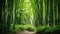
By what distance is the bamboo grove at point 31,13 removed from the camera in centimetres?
231

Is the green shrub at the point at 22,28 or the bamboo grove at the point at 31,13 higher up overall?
the bamboo grove at the point at 31,13

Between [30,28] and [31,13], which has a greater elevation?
[31,13]

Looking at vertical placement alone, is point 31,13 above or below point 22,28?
above

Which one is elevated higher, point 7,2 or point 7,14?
point 7,2

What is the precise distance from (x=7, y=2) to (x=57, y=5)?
2.31 feet

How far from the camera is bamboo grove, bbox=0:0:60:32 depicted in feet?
7.57

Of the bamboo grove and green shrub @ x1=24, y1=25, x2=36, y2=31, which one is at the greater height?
the bamboo grove

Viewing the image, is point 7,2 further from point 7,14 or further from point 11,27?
point 11,27

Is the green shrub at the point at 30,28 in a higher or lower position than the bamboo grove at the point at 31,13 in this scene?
lower

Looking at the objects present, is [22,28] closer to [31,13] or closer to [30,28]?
[30,28]

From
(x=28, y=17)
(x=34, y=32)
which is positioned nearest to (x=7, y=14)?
(x=28, y=17)

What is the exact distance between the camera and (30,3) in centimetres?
234

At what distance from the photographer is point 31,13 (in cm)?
233

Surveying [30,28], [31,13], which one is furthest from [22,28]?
[31,13]
